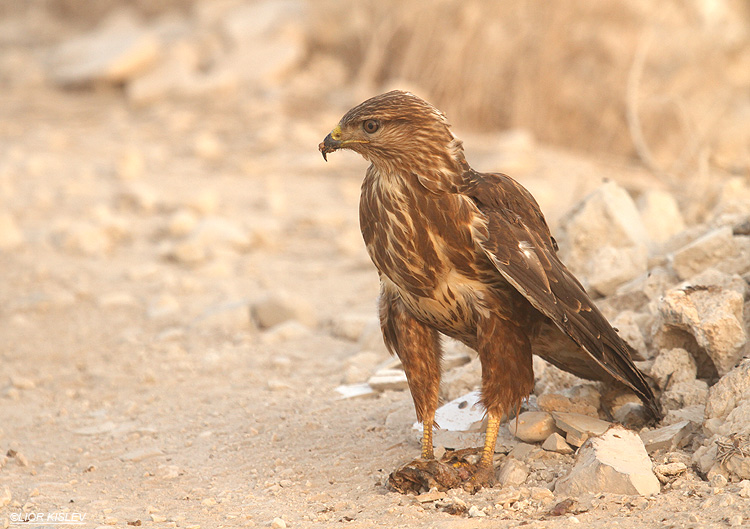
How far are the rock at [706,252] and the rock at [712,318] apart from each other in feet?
1.93

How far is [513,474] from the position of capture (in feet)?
10.1

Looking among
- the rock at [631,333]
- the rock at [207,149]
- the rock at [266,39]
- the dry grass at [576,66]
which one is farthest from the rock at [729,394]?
the rock at [266,39]

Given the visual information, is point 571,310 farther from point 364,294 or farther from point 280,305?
point 364,294

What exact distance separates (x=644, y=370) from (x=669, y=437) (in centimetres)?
44

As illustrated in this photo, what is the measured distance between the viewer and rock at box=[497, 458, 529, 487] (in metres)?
3.07

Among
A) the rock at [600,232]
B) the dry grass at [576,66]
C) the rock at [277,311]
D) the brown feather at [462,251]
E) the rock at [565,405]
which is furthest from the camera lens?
the dry grass at [576,66]

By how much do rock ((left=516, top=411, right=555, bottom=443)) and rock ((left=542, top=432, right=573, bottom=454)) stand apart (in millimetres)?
68

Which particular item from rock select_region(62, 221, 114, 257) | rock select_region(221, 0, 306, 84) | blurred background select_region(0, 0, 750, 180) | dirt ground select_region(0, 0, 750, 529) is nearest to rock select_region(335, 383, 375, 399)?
dirt ground select_region(0, 0, 750, 529)

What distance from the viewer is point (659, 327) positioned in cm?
352

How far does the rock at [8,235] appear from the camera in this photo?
6449mm

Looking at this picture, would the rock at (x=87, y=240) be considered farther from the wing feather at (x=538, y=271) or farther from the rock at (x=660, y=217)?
the wing feather at (x=538, y=271)

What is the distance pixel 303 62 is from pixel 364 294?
6.21 m

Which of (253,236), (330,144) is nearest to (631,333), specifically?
(330,144)

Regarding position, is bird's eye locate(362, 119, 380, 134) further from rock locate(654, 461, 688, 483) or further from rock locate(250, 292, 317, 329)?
rock locate(250, 292, 317, 329)
